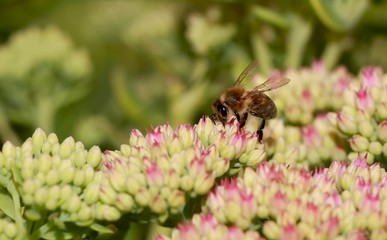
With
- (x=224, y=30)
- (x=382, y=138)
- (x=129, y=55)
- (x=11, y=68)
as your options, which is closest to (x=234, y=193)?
(x=382, y=138)

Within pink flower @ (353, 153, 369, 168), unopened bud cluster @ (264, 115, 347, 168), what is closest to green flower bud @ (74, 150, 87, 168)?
unopened bud cluster @ (264, 115, 347, 168)

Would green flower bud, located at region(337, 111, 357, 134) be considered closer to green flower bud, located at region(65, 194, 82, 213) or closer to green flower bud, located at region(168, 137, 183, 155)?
green flower bud, located at region(168, 137, 183, 155)

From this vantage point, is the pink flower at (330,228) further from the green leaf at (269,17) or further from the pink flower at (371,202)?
the green leaf at (269,17)

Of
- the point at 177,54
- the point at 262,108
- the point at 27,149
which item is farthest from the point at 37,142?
the point at 177,54

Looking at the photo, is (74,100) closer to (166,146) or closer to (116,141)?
(116,141)

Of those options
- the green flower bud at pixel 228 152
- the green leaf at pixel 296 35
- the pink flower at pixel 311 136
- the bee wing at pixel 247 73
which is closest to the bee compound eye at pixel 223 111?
the bee wing at pixel 247 73
